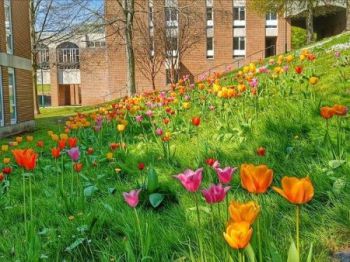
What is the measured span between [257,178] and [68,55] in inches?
1971

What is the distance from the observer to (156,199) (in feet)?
11.0

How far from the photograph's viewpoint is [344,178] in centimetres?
293

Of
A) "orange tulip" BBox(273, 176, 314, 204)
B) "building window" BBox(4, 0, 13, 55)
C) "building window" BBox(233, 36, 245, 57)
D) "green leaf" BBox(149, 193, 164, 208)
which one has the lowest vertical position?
"green leaf" BBox(149, 193, 164, 208)

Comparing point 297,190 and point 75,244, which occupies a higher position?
point 297,190

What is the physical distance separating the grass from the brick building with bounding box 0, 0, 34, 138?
1342cm

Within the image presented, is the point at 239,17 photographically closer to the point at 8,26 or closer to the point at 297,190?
the point at 8,26

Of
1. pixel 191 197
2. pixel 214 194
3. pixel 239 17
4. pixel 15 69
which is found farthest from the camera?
pixel 239 17

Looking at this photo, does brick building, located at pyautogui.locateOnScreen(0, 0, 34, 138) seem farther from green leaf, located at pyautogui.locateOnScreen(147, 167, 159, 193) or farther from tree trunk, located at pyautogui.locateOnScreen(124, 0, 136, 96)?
green leaf, located at pyautogui.locateOnScreen(147, 167, 159, 193)

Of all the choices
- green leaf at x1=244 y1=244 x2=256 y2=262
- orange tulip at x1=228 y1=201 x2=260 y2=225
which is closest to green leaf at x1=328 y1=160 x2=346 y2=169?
green leaf at x1=244 y1=244 x2=256 y2=262

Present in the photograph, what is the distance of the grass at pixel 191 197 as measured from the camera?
7.96 ft

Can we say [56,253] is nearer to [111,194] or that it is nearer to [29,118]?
[111,194]

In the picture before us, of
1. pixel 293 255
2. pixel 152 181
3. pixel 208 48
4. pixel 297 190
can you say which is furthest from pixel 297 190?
pixel 208 48

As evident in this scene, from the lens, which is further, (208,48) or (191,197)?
(208,48)

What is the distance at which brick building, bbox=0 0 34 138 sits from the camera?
61.2 feet
